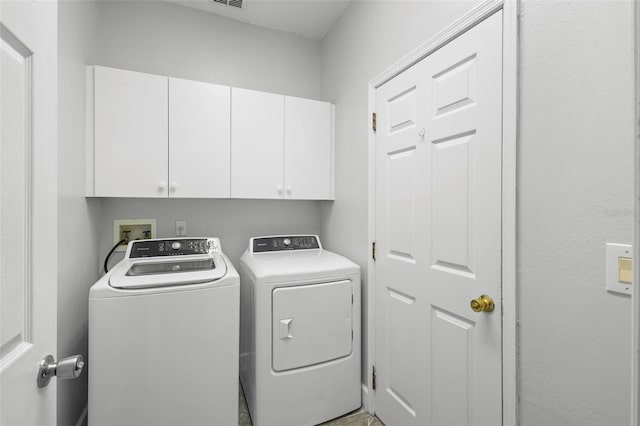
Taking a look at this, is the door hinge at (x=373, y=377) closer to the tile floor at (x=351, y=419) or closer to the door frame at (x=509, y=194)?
the tile floor at (x=351, y=419)

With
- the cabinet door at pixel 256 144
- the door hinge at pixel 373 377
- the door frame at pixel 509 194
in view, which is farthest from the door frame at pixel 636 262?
the cabinet door at pixel 256 144

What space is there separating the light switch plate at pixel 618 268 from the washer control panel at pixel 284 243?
5.57 ft

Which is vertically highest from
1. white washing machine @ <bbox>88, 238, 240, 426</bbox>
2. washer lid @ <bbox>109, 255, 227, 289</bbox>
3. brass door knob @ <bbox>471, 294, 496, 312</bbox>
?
washer lid @ <bbox>109, 255, 227, 289</bbox>

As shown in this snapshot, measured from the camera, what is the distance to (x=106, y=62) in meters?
1.91

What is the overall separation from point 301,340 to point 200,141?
54.5 inches

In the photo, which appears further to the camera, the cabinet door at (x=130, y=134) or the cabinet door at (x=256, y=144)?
the cabinet door at (x=256, y=144)

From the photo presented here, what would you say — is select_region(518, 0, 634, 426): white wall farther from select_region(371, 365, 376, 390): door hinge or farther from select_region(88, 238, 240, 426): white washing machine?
select_region(88, 238, 240, 426): white washing machine

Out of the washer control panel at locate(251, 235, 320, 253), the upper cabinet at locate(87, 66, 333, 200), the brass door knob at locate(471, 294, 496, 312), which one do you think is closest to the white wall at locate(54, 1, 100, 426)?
the upper cabinet at locate(87, 66, 333, 200)

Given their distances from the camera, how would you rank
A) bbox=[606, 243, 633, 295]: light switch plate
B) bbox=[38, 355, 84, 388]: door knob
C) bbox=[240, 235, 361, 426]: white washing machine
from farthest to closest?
bbox=[240, 235, 361, 426]: white washing machine → bbox=[606, 243, 633, 295]: light switch plate → bbox=[38, 355, 84, 388]: door knob

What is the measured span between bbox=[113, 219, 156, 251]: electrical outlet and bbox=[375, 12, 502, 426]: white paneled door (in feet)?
5.16

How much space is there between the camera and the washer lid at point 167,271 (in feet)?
4.50

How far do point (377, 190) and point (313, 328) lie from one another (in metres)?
0.88

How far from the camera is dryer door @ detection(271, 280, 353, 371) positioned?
1.58 meters

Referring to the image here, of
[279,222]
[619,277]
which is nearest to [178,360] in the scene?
[279,222]
